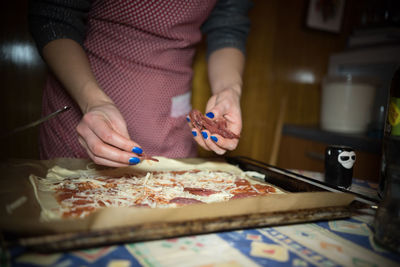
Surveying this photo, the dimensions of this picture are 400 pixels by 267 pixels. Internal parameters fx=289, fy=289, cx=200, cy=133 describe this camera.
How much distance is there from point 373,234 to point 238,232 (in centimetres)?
33

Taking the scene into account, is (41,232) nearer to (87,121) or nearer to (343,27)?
(87,121)

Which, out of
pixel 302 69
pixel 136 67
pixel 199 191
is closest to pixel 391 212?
pixel 199 191

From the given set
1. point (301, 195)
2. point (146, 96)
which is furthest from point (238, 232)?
point (146, 96)

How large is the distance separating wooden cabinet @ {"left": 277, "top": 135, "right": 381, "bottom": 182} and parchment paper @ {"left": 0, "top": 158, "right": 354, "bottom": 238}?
1.34m

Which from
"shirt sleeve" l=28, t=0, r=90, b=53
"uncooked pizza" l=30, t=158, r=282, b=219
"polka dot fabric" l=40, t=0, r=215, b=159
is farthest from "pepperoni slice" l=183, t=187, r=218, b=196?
"shirt sleeve" l=28, t=0, r=90, b=53

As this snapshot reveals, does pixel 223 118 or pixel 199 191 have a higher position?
pixel 223 118

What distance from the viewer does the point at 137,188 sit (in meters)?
0.95

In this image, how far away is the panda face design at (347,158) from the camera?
1.02m

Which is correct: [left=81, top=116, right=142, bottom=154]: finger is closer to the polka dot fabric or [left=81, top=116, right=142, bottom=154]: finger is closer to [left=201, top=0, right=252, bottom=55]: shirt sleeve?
the polka dot fabric

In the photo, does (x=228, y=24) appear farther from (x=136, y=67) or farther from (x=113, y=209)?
(x=113, y=209)

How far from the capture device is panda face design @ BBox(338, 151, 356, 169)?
1018 millimetres

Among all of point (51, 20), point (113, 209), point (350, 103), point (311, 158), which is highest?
point (51, 20)

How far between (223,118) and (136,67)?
17.4 inches

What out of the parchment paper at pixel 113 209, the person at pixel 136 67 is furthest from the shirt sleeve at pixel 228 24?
the parchment paper at pixel 113 209
